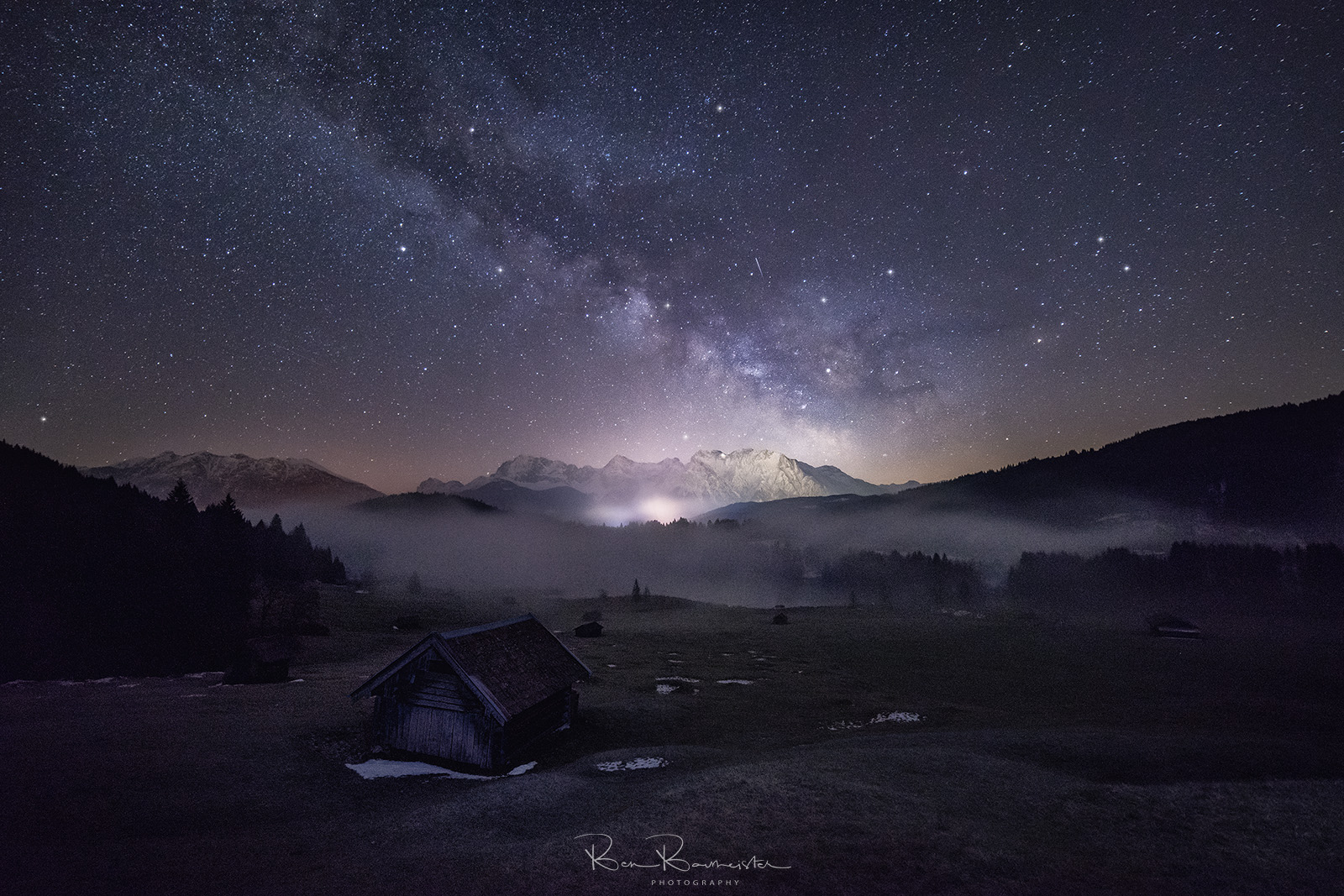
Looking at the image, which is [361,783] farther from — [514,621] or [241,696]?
[241,696]

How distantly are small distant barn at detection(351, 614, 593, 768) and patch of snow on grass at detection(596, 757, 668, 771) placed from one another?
14.5 ft

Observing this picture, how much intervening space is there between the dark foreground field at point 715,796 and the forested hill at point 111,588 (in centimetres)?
865

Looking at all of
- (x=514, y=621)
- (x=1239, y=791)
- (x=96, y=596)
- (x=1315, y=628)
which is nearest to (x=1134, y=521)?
(x=1315, y=628)

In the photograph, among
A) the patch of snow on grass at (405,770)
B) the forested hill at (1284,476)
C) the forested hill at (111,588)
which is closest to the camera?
the patch of snow on grass at (405,770)

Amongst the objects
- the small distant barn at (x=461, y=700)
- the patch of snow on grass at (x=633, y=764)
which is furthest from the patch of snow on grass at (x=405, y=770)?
the patch of snow on grass at (x=633, y=764)

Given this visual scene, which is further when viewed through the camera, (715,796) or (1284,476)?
(1284,476)

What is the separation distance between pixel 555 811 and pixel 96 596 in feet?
192

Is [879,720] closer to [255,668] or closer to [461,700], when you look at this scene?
[461,700]

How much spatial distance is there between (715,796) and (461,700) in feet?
41.8

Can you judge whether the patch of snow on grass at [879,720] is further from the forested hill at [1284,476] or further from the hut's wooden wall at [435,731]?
the forested hill at [1284,476]

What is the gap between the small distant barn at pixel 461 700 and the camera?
23.0 meters

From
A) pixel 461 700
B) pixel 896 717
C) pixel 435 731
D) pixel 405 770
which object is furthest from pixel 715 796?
pixel 896 717

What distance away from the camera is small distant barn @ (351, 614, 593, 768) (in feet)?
75.5

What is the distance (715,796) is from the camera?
1702 cm
